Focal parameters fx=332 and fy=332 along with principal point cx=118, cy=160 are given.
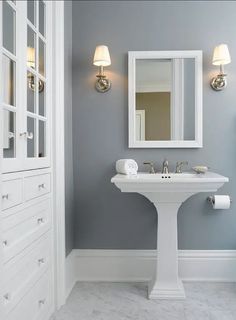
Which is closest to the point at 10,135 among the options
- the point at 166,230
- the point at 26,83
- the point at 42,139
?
the point at 26,83

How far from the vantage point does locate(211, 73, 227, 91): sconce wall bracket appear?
273 cm

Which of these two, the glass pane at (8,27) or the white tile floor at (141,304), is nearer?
Answer: the glass pane at (8,27)

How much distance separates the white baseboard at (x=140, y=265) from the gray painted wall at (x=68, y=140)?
0.23m

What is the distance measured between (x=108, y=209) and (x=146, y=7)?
1.74 meters

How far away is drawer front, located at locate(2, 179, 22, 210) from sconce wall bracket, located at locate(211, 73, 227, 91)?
71.6 inches

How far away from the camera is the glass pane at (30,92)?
1.87m

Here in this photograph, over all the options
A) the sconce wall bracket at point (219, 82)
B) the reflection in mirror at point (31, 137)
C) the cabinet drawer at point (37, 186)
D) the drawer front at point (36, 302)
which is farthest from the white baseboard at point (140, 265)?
the sconce wall bracket at point (219, 82)

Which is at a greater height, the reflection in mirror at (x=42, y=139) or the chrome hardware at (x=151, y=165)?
the reflection in mirror at (x=42, y=139)

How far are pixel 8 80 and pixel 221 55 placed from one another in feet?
5.64

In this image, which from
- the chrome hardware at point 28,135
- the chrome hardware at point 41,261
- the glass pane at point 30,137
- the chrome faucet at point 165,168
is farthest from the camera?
the chrome faucet at point 165,168

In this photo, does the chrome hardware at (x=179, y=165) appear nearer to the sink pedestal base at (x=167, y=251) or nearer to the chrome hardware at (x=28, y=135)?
the sink pedestal base at (x=167, y=251)

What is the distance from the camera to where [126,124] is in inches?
111

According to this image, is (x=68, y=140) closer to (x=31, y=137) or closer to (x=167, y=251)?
(x=31, y=137)

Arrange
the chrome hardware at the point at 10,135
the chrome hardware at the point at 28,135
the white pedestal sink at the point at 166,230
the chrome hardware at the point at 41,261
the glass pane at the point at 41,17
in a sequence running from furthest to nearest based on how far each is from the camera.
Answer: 1. the white pedestal sink at the point at 166,230
2. the glass pane at the point at 41,17
3. the chrome hardware at the point at 41,261
4. the chrome hardware at the point at 28,135
5. the chrome hardware at the point at 10,135
